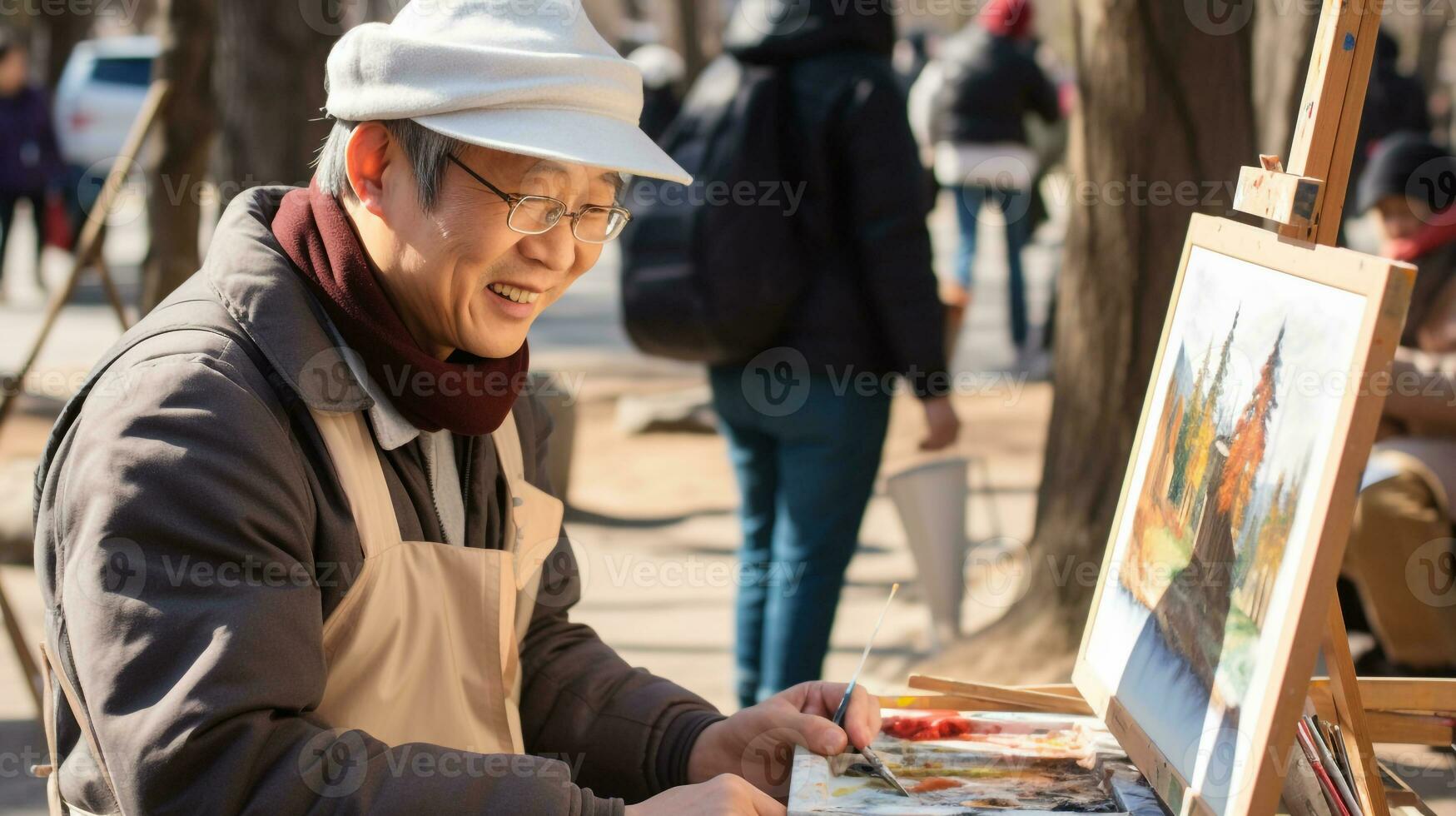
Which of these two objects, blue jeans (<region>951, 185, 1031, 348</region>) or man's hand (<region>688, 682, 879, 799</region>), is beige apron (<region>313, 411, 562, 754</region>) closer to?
man's hand (<region>688, 682, 879, 799</region>)

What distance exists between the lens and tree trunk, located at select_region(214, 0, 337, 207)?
16.8 feet

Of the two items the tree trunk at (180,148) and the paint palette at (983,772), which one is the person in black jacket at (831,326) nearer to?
the paint palette at (983,772)

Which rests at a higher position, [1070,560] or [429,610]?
[429,610]

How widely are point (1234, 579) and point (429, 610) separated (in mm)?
906

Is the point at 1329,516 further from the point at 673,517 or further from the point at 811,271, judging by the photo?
the point at 673,517

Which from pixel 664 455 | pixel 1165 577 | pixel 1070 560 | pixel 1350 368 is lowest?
pixel 664 455

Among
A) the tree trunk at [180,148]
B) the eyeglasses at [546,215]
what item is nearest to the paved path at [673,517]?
the tree trunk at [180,148]

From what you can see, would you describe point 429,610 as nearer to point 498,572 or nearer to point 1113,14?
point 498,572

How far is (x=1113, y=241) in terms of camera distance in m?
4.25

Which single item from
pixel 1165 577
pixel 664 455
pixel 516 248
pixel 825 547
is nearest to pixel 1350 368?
pixel 1165 577

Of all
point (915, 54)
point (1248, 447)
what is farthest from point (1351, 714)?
point (915, 54)

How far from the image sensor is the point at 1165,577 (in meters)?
1.81

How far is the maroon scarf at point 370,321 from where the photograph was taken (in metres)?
1.78

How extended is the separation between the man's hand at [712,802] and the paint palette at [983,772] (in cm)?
4
